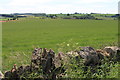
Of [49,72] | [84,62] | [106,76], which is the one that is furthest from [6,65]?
[106,76]

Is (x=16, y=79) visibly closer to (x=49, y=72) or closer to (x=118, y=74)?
(x=49, y=72)

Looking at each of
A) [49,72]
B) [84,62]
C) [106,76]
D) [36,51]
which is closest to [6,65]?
[36,51]

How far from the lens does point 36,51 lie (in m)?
10.8

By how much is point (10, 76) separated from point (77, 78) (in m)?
3.20

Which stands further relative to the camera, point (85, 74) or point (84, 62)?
point (84, 62)

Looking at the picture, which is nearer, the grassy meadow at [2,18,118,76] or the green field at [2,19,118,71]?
the grassy meadow at [2,18,118,76]

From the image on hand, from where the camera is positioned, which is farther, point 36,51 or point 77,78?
point 36,51

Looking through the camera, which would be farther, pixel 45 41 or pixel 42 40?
pixel 42 40

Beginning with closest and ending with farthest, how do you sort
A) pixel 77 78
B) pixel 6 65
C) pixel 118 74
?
pixel 77 78 → pixel 118 74 → pixel 6 65

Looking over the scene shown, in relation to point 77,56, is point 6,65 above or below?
below

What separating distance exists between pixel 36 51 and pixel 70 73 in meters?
2.39

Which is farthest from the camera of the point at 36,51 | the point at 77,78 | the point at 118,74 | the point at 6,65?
the point at 6,65

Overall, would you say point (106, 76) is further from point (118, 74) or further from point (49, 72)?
point (49, 72)

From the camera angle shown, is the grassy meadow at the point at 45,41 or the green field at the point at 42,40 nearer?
the grassy meadow at the point at 45,41
